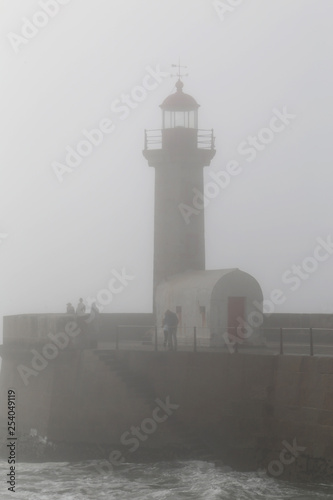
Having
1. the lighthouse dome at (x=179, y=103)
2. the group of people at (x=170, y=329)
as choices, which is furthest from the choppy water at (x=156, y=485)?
the lighthouse dome at (x=179, y=103)

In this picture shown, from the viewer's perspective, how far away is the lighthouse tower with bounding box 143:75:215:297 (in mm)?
24375

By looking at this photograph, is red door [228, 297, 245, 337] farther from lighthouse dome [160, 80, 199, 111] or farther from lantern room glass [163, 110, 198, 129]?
lighthouse dome [160, 80, 199, 111]

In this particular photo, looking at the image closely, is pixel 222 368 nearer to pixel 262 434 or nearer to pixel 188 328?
pixel 262 434

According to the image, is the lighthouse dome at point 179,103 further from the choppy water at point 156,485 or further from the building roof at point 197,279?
the choppy water at point 156,485

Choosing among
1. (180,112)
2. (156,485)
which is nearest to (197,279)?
(180,112)

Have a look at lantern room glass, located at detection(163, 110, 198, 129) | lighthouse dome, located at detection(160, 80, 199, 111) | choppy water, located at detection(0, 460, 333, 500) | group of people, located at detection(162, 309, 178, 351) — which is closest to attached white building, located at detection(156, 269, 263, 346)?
group of people, located at detection(162, 309, 178, 351)

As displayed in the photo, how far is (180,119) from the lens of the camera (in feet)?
83.0

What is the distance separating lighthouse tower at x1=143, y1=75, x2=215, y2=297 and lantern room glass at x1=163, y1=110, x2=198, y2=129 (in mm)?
219

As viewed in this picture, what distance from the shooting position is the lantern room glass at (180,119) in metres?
25.2

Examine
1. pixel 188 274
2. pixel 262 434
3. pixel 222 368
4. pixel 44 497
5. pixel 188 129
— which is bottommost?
pixel 44 497

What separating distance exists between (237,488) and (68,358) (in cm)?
570

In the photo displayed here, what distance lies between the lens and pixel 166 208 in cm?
2448

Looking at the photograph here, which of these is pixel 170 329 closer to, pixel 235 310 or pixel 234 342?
pixel 234 342

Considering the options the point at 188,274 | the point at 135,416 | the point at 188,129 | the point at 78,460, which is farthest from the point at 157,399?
the point at 188,129
